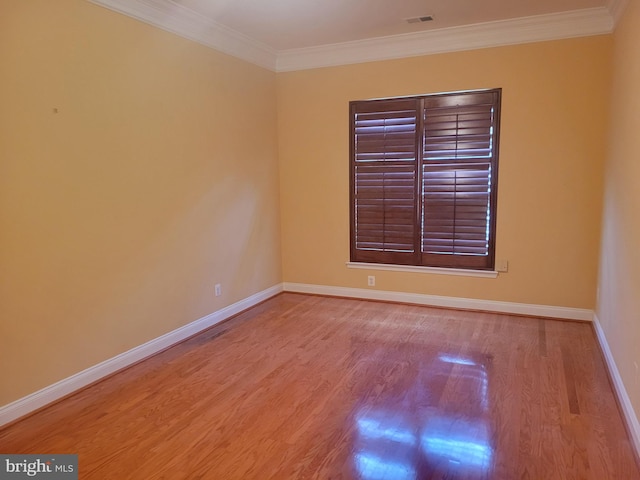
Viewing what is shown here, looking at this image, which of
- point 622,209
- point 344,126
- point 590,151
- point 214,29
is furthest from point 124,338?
point 590,151

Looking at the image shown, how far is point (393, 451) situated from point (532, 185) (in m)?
3.04

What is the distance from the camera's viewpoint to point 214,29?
4.01 m

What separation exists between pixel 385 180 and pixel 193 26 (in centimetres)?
239

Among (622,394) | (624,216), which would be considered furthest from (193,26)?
(622,394)

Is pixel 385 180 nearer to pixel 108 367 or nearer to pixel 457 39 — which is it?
pixel 457 39

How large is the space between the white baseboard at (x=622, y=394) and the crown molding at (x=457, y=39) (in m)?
2.63

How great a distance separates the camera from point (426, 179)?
4629 mm

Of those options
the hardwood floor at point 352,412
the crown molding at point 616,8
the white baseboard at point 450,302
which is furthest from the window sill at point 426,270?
the crown molding at point 616,8

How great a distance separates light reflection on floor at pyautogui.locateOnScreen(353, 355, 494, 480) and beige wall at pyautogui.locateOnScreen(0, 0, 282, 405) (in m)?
1.95

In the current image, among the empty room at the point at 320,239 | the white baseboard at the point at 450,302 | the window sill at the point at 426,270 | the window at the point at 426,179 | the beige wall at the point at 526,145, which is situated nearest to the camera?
the empty room at the point at 320,239

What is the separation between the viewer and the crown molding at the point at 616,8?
3.28m

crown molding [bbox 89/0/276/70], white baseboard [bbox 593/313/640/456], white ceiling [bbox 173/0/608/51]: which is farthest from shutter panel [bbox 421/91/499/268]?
crown molding [bbox 89/0/276/70]

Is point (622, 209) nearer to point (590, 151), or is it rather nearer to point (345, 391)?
point (590, 151)

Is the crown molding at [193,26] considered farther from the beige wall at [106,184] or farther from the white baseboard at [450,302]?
the white baseboard at [450,302]
